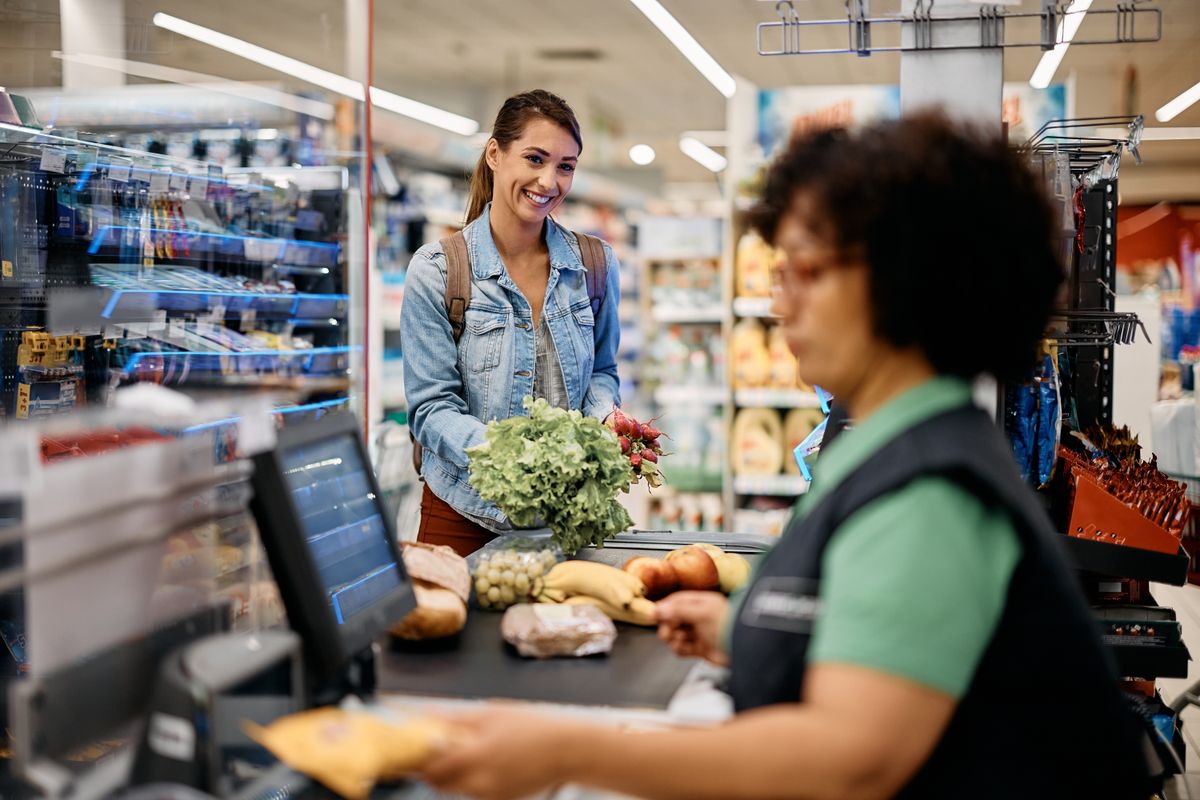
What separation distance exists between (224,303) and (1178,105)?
1341 centimetres

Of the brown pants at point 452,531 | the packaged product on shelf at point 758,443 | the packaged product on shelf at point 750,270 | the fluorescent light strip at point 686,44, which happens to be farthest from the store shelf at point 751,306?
the brown pants at point 452,531

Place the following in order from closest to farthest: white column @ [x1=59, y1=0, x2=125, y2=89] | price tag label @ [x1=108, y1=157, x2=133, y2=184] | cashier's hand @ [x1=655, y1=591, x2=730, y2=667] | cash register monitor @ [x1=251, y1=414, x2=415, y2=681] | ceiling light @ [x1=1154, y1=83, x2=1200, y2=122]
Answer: cash register monitor @ [x1=251, y1=414, x2=415, y2=681] < cashier's hand @ [x1=655, y1=591, x2=730, y2=667] < price tag label @ [x1=108, y1=157, x2=133, y2=184] < white column @ [x1=59, y1=0, x2=125, y2=89] < ceiling light @ [x1=1154, y1=83, x2=1200, y2=122]

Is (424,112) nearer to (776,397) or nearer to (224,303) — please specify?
(776,397)

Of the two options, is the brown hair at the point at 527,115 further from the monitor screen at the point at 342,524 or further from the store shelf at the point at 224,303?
the store shelf at the point at 224,303

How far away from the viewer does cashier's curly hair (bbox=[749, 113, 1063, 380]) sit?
104 cm

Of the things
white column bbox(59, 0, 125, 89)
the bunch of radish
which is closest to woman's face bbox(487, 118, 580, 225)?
the bunch of radish

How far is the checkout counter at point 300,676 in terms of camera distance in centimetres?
106

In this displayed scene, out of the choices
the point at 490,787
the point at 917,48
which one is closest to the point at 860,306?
the point at 490,787

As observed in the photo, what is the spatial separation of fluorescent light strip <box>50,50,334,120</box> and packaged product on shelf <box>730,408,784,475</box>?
273cm

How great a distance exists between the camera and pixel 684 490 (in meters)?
6.89

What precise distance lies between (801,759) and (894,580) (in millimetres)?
166

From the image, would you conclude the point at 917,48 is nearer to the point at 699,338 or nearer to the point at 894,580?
the point at 894,580

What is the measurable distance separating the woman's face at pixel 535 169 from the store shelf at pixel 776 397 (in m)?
3.72

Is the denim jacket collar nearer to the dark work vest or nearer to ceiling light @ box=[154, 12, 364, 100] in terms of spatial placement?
the dark work vest
